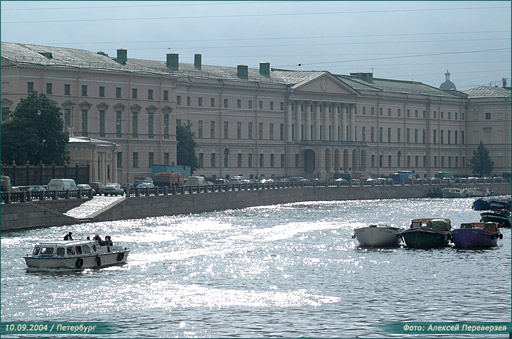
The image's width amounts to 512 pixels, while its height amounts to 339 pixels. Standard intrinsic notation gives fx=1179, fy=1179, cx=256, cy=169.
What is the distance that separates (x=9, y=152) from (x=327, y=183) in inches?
1732

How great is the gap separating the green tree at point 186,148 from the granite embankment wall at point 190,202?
45.8 feet

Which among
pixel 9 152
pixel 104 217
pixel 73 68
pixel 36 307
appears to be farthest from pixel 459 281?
pixel 73 68

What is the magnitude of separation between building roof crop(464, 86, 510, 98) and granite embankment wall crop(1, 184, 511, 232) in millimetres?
31127

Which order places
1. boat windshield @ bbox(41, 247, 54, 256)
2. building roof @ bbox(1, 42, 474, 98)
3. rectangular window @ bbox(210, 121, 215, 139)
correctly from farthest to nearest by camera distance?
rectangular window @ bbox(210, 121, 215, 139)
building roof @ bbox(1, 42, 474, 98)
boat windshield @ bbox(41, 247, 54, 256)

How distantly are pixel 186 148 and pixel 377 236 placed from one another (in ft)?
206

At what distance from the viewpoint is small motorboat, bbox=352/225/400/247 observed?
6481cm

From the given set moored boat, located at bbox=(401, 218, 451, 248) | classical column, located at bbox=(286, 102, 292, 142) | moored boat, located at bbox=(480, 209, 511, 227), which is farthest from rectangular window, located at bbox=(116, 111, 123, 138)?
moored boat, located at bbox=(401, 218, 451, 248)

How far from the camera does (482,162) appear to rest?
548 ft

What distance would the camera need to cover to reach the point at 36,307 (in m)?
41.4

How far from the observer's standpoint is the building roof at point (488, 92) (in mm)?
172775

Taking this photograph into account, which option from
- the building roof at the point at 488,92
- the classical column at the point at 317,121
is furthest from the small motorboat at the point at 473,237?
the building roof at the point at 488,92

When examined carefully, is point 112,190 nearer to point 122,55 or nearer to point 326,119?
point 122,55

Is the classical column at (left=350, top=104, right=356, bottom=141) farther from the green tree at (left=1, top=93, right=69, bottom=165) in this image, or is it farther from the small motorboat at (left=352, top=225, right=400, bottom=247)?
the small motorboat at (left=352, top=225, right=400, bottom=247)

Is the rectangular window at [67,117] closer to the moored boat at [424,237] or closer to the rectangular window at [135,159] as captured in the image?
the rectangular window at [135,159]
